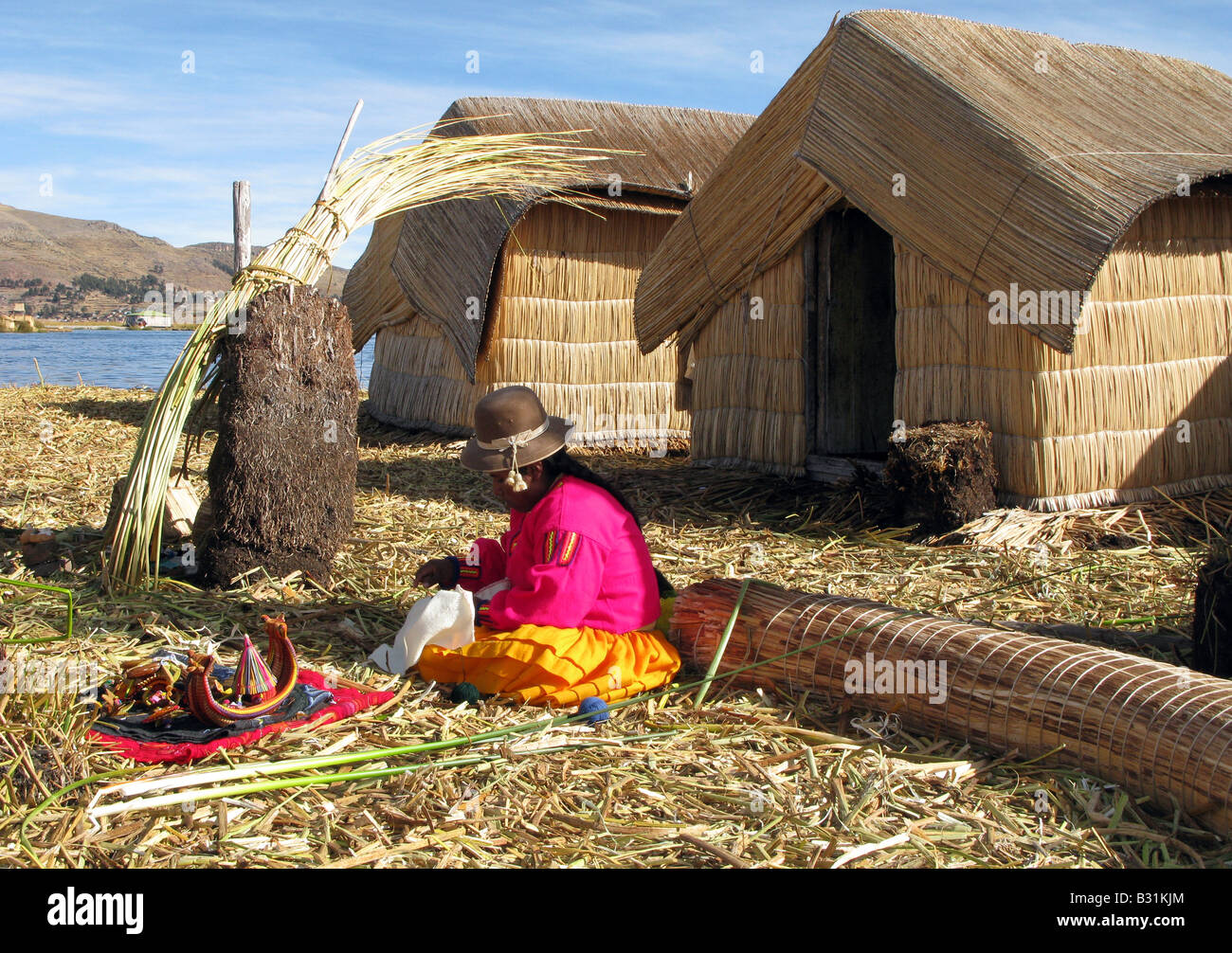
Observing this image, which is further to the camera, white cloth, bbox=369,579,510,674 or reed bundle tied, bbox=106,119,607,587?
reed bundle tied, bbox=106,119,607,587

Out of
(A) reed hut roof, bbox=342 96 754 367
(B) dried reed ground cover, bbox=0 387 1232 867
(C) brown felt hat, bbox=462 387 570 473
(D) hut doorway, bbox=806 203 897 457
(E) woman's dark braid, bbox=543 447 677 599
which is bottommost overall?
(B) dried reed ground cover, bbox=0 387 1232 867

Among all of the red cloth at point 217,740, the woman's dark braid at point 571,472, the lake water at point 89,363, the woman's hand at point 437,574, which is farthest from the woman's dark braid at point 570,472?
the lake water at point 89,363

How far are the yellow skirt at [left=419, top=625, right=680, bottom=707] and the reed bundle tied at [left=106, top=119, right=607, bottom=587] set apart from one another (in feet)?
5.71

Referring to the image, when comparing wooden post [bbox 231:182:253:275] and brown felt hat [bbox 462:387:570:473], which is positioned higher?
wooden post [bbox 231:182:253:275]

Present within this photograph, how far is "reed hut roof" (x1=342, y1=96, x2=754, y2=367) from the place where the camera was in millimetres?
9055

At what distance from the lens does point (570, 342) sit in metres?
9.48

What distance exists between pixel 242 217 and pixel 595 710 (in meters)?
8.72

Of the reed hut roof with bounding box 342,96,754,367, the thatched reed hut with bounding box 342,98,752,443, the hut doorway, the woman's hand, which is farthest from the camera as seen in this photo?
the thatched reed hut with bounding box 342,98,752,443

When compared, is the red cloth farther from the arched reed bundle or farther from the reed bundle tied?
the reed bundle tied

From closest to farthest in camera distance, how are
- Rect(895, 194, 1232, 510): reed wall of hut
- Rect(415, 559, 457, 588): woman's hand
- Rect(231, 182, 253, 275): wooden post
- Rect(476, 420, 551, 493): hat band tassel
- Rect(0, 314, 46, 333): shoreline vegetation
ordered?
Rect(476, 420, 551, 493): hat band tassel, Rect(415, 559, 457, 588): woman's hand, Rect(895, 194, 1232, 510): reed wall of hut, Rect(231, 182, 253, 275): wooden post, Rect(0, 314, 46, 333): shoreline vegetation

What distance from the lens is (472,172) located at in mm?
5379

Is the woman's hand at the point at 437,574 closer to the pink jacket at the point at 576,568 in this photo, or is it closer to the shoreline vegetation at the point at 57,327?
the pink jacket at the point at 576,568

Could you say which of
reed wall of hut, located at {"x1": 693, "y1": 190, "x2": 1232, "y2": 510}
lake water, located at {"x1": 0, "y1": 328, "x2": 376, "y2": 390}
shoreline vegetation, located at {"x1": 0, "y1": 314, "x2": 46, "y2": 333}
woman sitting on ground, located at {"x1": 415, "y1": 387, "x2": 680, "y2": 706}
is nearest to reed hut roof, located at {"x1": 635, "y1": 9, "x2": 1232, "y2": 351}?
reed wall of hut, located at {"x1": 693, "y1": 190, "x2": 1232, "y2": 510}
